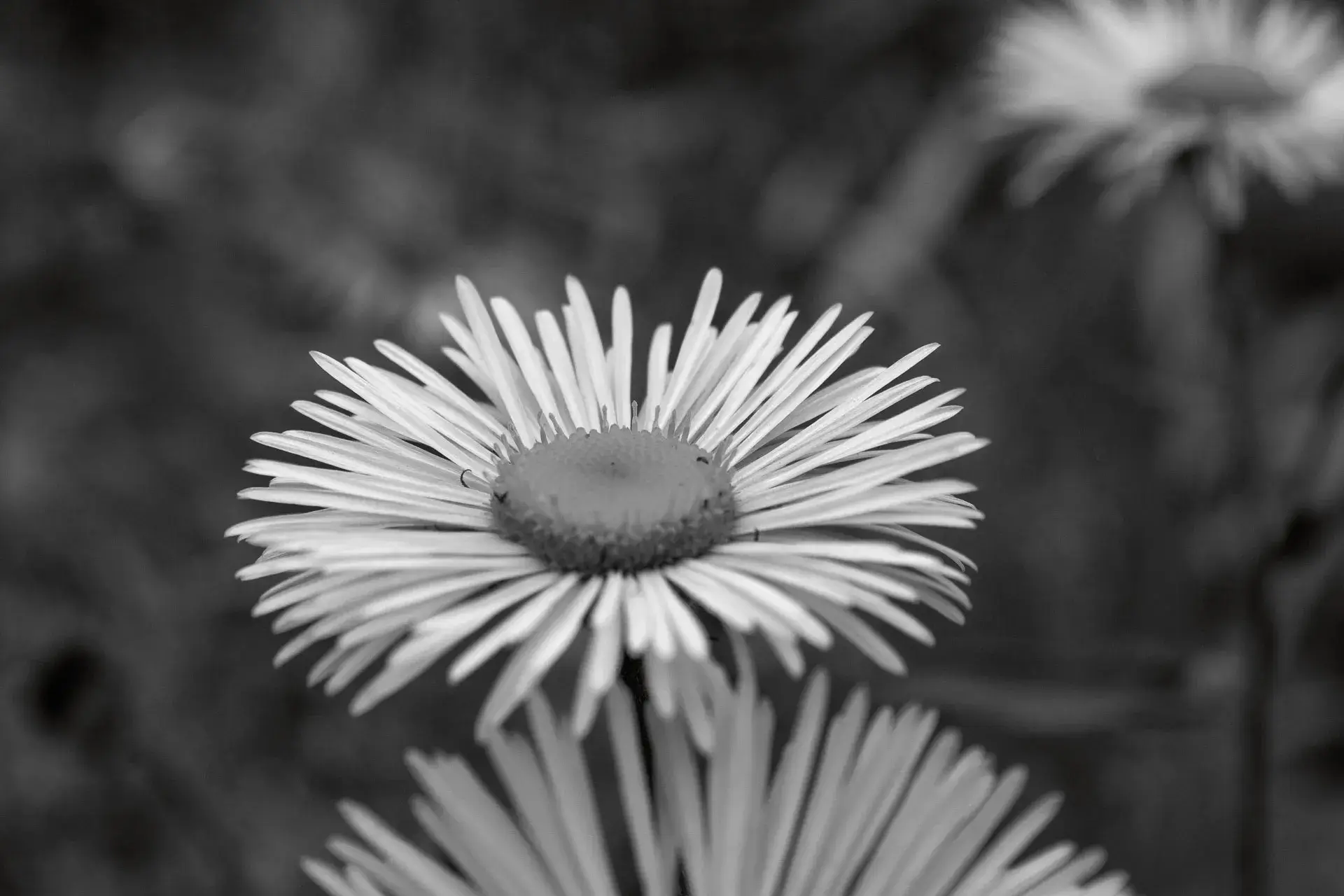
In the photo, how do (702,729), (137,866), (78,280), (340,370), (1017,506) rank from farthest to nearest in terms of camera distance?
(78,280) < (1017,506) < (137,866) < (340,370) < (702,729)

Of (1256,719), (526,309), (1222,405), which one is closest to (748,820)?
(1256,719)

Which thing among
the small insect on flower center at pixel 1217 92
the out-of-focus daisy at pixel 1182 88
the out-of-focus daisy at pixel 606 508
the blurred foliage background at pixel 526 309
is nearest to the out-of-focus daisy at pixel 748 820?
the out-of-focus daisy at pixel 606 508

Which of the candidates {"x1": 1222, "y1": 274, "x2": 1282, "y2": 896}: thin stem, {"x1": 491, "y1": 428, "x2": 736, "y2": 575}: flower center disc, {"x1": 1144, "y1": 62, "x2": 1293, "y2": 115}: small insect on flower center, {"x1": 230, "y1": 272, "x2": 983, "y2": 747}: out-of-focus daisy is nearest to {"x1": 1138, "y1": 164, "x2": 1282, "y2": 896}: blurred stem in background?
{"x1": 1222, "y1": 274, "x2": 1282, "y2": 896}: thin stem

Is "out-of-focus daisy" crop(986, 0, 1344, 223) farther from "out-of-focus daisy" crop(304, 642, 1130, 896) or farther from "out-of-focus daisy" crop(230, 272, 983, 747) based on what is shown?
"out-of-focus daisy" crop(304, 642, 1130, 896)

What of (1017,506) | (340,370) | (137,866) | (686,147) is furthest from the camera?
(686,147)

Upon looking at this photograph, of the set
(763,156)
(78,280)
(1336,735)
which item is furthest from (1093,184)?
(78,280)

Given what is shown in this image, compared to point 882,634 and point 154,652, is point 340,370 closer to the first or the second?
point 154,652

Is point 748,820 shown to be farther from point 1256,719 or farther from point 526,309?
point 526,309
